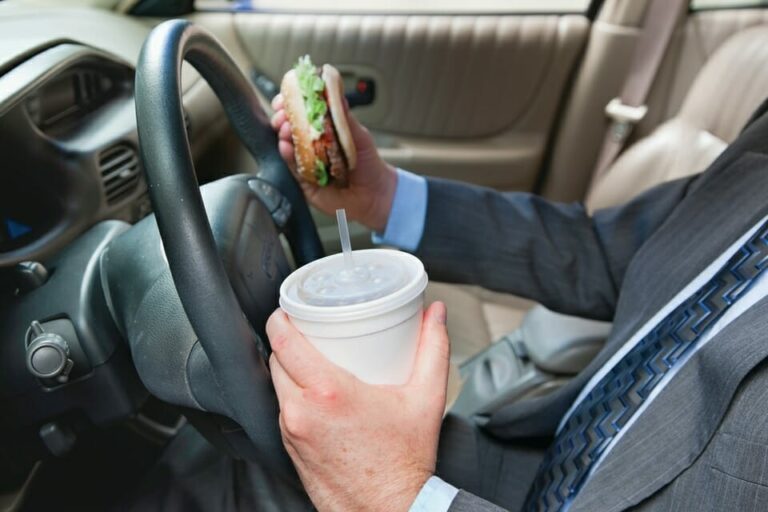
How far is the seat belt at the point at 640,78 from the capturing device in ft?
5.53

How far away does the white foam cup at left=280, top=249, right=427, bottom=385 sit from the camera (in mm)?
512

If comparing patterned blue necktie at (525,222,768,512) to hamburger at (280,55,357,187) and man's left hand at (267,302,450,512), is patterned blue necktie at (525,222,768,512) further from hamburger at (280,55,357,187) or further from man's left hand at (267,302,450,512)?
hamburger at (280,55,357,187)

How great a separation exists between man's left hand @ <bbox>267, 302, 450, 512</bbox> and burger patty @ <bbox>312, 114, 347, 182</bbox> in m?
0.30

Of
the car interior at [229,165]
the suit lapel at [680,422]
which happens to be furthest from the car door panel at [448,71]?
the suit lapel at [680,422]

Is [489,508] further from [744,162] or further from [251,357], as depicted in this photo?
[744,162]

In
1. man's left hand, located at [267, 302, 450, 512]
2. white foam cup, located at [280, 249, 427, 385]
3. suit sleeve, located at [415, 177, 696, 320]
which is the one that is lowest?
suit sleeve, located at [415, 177, 696, 320]

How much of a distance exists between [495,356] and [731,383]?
0.71 m

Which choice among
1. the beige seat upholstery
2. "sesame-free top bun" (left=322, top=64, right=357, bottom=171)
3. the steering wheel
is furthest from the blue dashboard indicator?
the beige seat upholstery

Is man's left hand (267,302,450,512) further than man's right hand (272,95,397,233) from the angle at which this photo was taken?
No

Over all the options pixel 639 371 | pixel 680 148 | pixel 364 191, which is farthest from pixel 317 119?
pixel 680 148

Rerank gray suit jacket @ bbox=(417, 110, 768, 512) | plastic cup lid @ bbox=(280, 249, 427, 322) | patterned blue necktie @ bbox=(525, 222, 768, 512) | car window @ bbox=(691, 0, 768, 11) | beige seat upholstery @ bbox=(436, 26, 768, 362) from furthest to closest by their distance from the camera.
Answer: car window @ bbox=(691, 0, 768, 11) < beige seat upholstery @ bbox=(436, 26, 768, 362) < patterned blue necktie @ bbox=(525, 222, 768, 512) < gray suit jacket @ bbox=(417, 110, 768, 512) < plastic cup lid @ bbox=(280, 249, 427, 322)

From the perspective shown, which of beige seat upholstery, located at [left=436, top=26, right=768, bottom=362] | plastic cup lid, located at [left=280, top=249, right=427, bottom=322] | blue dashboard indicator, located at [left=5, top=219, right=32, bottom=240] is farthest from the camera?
beige seat upholstery, located at [left=436, top=26, right=768, bottom=362]

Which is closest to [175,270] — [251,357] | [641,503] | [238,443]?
[251,357]

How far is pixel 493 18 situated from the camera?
175cm
